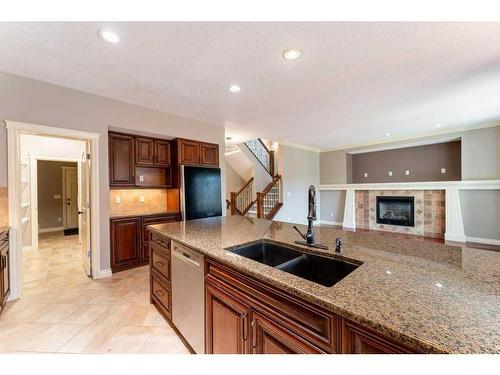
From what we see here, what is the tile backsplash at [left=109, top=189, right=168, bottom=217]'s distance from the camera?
3676 millimetres

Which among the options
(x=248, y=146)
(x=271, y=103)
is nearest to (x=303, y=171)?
(x=248, y=146)

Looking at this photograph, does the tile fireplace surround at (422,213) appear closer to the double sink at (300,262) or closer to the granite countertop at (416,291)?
the granite countertop at (416,291)

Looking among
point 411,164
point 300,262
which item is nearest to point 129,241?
point 300,262

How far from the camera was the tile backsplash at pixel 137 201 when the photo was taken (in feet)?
12.1

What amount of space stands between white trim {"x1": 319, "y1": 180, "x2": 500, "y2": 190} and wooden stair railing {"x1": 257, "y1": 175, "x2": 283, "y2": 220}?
85.5 inches

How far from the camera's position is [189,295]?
5.30 ft

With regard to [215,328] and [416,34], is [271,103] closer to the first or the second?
[416,34]

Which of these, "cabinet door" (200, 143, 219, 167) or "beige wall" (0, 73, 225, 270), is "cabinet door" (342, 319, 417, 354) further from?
"cabinet door" (200, 143, 219, 167)

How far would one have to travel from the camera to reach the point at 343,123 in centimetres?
455

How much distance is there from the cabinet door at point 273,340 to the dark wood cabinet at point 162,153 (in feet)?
11.6

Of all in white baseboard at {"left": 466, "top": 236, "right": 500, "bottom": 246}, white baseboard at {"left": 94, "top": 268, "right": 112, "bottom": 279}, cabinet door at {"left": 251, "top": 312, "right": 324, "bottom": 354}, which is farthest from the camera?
white baseboard at {"left": 466, "top": 236, "right": 500, "bottom": 246}

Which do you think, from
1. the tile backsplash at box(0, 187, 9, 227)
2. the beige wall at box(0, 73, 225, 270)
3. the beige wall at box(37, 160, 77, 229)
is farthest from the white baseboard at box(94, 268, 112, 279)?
the beige wall at box(37, 160, 77, 229)
